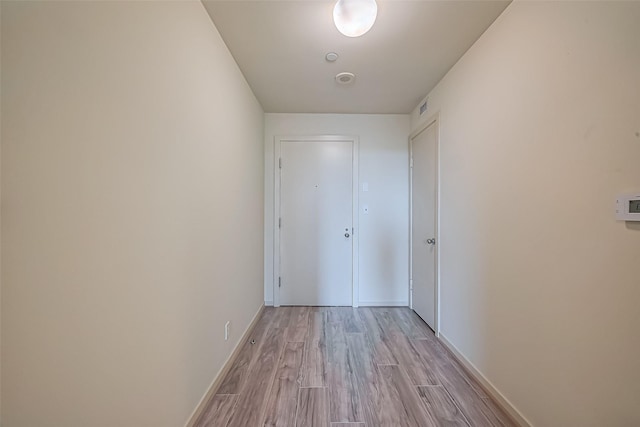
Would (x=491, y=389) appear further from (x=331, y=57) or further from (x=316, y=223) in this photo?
(x=331, y=57)

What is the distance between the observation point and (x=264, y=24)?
5.23 ft

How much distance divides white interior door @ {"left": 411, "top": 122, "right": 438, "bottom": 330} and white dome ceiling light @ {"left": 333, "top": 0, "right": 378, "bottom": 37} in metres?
1.35

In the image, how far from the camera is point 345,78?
2230 mm

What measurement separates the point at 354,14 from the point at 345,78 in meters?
0.89

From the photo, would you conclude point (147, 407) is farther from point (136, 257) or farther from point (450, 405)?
point (450, 405)

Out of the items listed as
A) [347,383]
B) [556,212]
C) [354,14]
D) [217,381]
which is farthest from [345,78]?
[217,381]

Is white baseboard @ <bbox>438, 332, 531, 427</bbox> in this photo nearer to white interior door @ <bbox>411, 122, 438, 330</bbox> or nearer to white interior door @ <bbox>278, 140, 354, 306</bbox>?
white interior door @ <bbox>411, 122, 438, 330</bbox>

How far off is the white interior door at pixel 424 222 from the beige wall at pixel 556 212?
58 centimetres

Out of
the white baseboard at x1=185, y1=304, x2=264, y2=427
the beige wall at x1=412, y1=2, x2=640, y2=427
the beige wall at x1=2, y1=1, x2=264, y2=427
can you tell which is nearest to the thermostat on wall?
the beige wall at x1=412, y1=2, x2=640, y2=427

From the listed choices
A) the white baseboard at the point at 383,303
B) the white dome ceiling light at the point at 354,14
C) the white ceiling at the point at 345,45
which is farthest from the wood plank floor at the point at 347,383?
the white ceiling at the point at 345,45

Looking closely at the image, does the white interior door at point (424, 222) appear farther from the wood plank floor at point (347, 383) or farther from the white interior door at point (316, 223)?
the white interior door at point (316, 223)

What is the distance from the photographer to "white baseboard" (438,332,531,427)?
136cm

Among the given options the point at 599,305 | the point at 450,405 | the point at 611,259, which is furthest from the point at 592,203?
the point at 450,405

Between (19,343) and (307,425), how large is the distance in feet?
4.35
